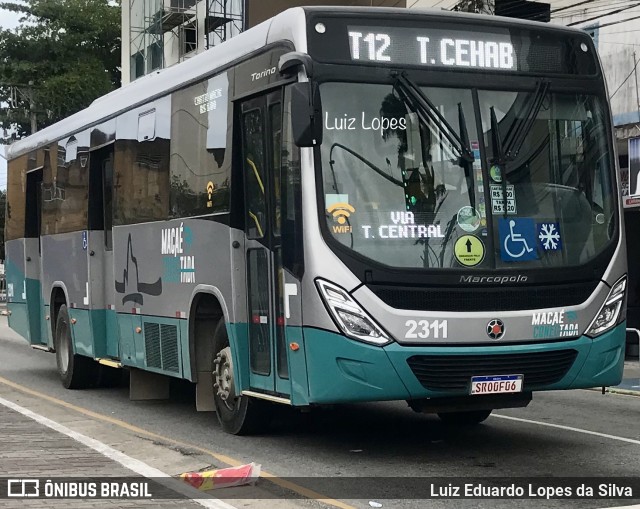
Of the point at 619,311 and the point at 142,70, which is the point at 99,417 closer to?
the point at 619,311

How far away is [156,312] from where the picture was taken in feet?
41.5

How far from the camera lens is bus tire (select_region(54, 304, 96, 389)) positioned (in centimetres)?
1608

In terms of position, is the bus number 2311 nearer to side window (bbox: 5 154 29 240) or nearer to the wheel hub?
the wheel hub

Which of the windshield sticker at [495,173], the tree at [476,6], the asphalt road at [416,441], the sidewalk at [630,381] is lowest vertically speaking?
the sidewalk at [630,381]

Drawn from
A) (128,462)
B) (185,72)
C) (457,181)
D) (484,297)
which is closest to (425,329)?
(484,297)

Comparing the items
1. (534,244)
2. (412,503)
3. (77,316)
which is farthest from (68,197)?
(412,503)

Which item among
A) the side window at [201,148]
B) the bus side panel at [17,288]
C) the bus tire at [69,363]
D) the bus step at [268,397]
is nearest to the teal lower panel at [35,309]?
the bus side panel at [17,288]

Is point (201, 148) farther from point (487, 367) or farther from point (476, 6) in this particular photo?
point (476, 6)

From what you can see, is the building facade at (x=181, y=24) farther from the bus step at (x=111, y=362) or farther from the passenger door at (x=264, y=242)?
the passenger door at (x=264, y=242)

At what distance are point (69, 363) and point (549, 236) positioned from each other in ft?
28.3

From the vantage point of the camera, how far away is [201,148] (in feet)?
37.5

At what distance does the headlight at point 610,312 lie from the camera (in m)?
9.70

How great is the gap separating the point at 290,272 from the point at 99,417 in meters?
3.89

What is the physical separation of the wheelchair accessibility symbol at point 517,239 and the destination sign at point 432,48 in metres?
1.30
